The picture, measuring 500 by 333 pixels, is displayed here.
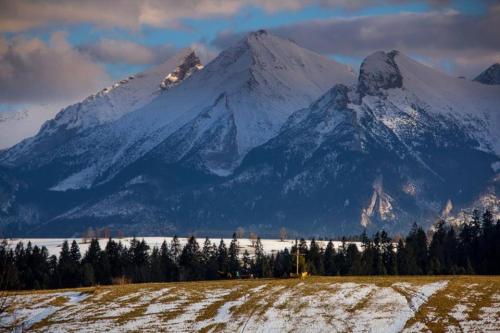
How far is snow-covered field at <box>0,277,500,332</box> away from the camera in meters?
126

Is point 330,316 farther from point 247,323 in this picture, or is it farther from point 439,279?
point 439,279

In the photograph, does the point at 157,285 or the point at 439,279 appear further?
the point at 157,285

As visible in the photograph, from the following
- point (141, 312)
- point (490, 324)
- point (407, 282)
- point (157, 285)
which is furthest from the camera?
point (157, 285)

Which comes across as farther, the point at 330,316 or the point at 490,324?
the point at 330,316

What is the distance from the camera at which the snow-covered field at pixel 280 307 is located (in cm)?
12556

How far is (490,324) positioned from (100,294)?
6078cm

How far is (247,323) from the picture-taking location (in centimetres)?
13000

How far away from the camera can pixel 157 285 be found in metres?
165

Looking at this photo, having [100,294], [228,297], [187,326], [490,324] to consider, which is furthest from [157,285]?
[490,324]

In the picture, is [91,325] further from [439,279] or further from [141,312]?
[439,279]

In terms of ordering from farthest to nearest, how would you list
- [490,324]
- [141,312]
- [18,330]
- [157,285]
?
[157,285] < [141,312] < [18,330] < [490,324]

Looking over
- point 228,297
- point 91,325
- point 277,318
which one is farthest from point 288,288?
point 91,325

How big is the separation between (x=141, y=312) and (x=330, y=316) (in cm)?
2571

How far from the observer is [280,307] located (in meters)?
137
